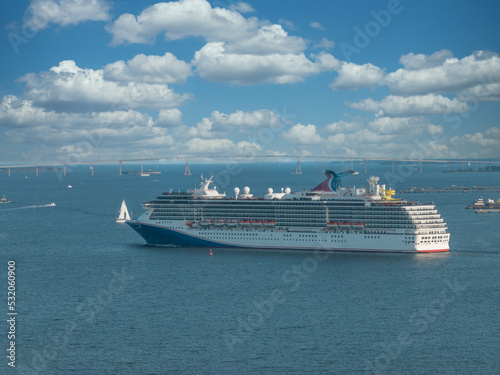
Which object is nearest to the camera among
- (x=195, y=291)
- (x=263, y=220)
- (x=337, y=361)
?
(x=337, y=361)

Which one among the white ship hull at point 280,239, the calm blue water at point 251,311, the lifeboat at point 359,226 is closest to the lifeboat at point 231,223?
the white ship hull at point 280,239

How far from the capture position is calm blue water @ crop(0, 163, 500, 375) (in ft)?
99.6

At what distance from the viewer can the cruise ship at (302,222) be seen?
57219 mm

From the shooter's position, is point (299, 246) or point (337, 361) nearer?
point (337, 361)

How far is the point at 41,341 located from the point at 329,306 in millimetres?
17058

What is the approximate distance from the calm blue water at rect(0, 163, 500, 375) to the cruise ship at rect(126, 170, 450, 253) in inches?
72.6

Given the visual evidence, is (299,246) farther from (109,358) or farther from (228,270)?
(109,358)

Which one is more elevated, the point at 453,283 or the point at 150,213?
the point at 150,213

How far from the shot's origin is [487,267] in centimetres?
4991

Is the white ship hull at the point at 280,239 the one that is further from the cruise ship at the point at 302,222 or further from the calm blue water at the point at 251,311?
the calm blue water at the point at 251,311

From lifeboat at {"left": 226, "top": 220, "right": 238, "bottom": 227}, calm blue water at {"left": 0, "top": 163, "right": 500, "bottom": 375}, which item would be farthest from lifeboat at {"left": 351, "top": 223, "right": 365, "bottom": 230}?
lifeboat at {"left": 226, "top": 220, "right": 238, "bottom": 227}

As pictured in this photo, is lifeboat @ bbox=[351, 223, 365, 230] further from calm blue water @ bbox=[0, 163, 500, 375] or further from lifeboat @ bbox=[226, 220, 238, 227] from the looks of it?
lifeboat @ bbox=[226, 220, 238, 227]

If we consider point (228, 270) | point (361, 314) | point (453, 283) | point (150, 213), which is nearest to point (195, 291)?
point (228, 270)

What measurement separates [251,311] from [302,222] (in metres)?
23.7
